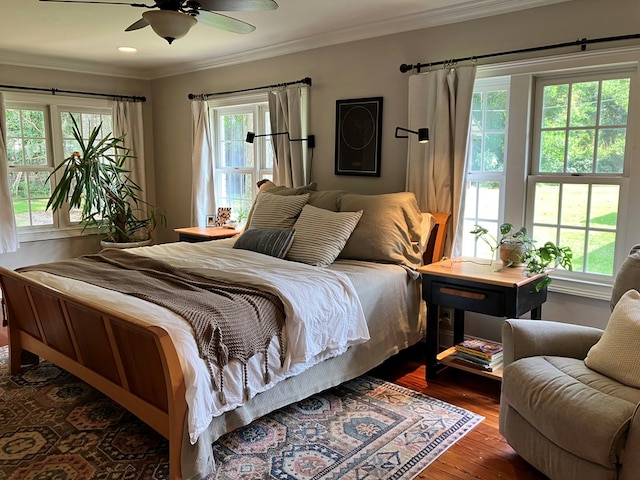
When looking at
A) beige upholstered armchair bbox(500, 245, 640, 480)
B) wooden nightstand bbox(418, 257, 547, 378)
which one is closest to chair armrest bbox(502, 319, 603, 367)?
beige upholstered armchair bbox(500, 245, 640, 480)

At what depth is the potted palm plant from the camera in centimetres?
500

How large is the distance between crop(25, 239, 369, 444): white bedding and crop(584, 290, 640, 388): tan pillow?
1145mm

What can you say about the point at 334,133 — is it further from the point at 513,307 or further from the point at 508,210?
the point at 513,307

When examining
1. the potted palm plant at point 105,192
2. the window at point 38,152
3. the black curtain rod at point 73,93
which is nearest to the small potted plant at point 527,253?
the potted palm plant at point 105,192

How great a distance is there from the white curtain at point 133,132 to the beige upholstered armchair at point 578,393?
4.64 m

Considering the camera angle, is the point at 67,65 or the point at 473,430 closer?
the point at 473,430

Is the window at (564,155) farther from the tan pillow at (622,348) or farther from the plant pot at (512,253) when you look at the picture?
the tan pillow at (622,348)

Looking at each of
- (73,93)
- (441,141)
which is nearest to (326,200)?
(441,141)

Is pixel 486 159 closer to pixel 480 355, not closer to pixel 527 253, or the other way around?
pixel 527 253

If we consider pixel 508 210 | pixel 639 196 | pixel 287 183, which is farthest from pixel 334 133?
pixel 639 196

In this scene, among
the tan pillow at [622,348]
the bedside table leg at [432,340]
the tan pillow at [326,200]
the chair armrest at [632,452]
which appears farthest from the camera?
the tan pillow at [326,200]

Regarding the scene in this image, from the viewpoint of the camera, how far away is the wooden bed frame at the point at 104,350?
2.00 metres

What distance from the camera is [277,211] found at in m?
3.75

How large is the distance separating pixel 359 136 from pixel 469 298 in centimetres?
167
